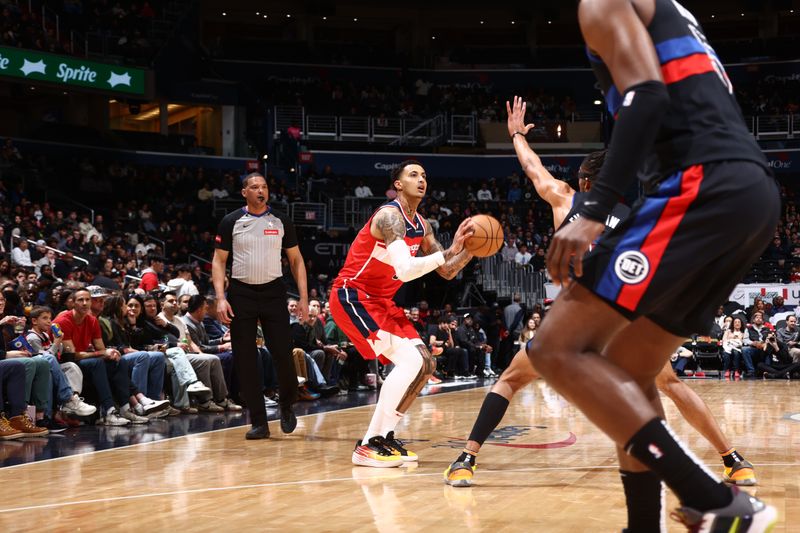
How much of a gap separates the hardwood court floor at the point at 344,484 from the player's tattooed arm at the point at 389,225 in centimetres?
148

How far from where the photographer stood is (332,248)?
24.8 metres

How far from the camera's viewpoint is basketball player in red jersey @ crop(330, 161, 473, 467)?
5906mm

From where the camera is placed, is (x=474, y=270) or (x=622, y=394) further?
(x=474, y=270)

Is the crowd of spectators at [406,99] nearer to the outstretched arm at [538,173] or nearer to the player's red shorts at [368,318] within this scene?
the player's red shorts at [368,318]

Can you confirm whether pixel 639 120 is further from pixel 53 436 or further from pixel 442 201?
pixel 442 201

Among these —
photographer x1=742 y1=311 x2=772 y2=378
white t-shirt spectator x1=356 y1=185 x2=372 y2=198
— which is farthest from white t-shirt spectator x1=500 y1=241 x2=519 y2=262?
photographer x1=742 y1=311 x2=772 y2=378

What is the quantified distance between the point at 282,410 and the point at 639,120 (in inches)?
228

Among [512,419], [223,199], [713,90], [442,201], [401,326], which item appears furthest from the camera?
[442,201]

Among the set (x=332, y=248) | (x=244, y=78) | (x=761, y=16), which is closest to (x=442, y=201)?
(x=332, y=248)

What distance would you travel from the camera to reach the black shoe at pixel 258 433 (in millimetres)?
7477

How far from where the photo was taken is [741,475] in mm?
4930

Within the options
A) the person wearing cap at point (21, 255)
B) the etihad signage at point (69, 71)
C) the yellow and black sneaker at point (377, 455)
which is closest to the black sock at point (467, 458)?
the yellow and black sneaker at point (377, 455)

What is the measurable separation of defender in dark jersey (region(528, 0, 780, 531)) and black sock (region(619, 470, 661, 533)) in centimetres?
44

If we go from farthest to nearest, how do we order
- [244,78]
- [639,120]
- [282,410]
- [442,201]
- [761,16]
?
1. [761,16]
2. [244,78]
3. [442,201]
4. [282,410]
5. [639,120]
